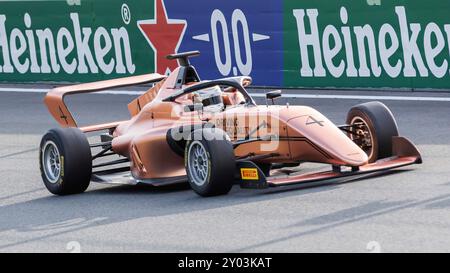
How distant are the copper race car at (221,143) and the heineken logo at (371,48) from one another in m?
5.83

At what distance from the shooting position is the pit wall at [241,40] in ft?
57.0

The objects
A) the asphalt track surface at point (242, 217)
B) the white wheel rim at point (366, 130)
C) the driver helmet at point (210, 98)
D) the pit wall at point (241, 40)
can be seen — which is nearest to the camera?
the asphalt track surface at point (242, 217)

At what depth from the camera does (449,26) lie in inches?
670

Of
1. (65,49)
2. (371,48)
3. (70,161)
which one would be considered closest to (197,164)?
(70,161)

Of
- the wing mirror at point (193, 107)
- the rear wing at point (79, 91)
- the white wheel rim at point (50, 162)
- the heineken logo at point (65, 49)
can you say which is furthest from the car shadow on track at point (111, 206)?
the heineken logo at point (65, 49)

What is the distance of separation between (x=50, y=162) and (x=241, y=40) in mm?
7745

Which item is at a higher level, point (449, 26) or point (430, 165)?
point (449, 26)

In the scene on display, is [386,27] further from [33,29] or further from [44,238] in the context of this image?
[44,238]

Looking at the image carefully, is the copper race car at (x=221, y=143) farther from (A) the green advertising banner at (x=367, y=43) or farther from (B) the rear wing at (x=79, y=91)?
(A) the green advertising banner at (x=367, y=43)

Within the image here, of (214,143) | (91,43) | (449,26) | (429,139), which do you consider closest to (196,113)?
(214,143)

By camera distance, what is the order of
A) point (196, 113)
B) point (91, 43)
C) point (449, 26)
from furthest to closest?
1. point (91, 43)
2. point (449, 26)
3. point (196, 113)

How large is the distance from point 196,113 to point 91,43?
9.52 m

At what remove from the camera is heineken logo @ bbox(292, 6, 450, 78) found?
17172 mm

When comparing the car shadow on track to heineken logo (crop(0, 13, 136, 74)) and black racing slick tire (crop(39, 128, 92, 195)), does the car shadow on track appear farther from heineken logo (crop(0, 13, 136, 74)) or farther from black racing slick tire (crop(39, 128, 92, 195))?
heineken logo (crop(0, 13, 136, 74))
